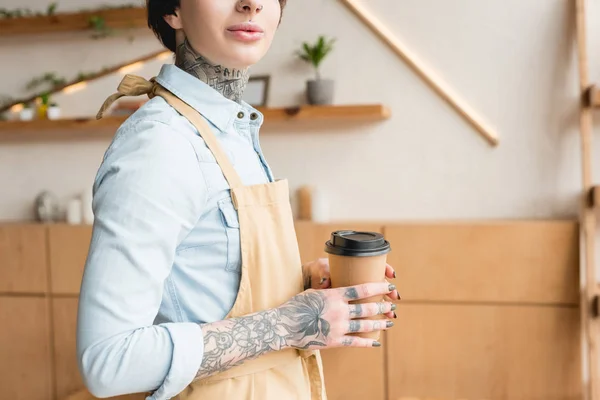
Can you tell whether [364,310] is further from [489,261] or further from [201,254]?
[489,261]

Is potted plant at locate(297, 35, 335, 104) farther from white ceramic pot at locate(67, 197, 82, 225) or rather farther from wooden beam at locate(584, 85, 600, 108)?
white ceramic pot at locate(67, 197, 82, 225)

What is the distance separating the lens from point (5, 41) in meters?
3.02

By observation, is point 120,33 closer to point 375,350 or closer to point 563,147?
point 375,350

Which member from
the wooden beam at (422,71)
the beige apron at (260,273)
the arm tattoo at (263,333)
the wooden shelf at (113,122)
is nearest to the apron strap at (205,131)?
the beige apron at (260,273)

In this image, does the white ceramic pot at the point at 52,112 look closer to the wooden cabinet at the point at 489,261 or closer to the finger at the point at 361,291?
the wooden cabinet at the point at 489,261

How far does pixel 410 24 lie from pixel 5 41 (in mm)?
2170

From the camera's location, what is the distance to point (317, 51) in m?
2.53

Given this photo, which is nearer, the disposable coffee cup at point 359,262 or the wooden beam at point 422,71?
the disposable coffee cup at point 359,262

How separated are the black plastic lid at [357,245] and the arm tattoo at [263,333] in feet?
0.34

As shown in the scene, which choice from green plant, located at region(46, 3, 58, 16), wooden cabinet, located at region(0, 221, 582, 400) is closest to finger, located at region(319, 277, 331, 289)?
wooden cabinet, located at region(0, 221, 582, 400)

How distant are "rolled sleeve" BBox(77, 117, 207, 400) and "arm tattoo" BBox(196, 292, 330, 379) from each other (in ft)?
0.10

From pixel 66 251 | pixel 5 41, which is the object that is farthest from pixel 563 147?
pixel 5 41

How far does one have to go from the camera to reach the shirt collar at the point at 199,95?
0.95 metres

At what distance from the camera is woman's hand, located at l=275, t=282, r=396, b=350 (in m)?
0.87
